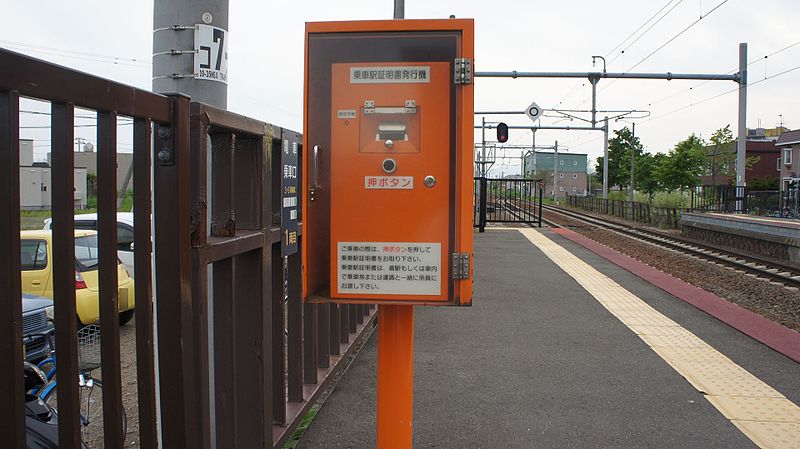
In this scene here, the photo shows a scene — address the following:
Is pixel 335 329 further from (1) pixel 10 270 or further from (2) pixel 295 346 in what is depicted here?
(1) pixel 10 270

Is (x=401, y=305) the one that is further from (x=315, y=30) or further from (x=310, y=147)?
(x=315, y=30)

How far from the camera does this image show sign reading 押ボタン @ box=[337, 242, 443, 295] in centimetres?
287

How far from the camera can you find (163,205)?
236cm

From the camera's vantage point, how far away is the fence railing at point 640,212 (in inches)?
1106

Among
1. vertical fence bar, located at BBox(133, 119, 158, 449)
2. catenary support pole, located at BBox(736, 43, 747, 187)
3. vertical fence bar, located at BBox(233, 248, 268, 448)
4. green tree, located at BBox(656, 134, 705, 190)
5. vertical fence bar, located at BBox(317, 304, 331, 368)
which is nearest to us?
vertical fence bar, located at BBox(133, 119, 158, 449)

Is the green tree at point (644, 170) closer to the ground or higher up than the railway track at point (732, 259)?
higher up

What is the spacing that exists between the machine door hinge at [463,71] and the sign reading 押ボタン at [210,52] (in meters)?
1.43

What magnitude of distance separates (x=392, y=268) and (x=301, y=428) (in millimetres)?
1762

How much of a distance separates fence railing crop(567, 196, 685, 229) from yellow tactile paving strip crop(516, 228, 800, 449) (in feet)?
68.8

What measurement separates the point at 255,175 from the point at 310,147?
1.26 ft

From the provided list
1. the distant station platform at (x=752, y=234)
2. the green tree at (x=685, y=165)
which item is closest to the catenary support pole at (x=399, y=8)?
the distant station platform at (x=752, y=234)

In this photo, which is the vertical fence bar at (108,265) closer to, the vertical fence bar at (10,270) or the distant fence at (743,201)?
the vertical fence bar at (10,270)

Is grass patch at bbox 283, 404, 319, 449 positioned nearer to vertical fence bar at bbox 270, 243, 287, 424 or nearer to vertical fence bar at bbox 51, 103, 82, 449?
vertical fence bar at bbox 270, 243, 287, 424

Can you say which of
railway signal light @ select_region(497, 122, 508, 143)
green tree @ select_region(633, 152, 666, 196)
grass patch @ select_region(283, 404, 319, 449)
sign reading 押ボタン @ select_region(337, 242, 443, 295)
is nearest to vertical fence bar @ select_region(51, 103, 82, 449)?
sign reading 押ボタン @ select_region(337, 242, 443, 295)
